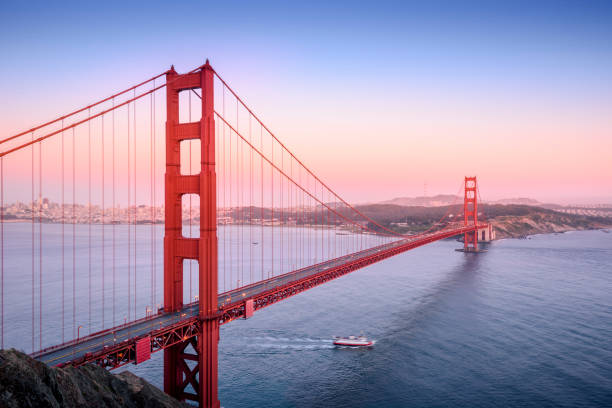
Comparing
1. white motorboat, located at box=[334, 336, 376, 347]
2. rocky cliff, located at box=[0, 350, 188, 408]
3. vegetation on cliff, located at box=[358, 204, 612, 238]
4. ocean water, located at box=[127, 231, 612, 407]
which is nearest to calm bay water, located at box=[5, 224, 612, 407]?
ocean water, located at box=[127, 231, 612, 407]

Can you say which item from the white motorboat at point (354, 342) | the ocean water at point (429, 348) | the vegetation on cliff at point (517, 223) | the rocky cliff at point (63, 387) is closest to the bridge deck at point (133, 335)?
the rocky cliff at point (63, 387)

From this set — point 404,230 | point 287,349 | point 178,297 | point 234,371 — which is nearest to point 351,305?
point 287,349

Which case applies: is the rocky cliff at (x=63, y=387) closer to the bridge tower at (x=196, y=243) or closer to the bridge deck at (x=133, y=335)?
the bridge deck at (x=133, y=335)

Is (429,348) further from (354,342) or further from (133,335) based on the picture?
(133,335)

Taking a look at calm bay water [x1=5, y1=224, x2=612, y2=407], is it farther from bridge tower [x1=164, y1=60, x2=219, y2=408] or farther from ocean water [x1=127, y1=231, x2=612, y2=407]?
bridge tower [x1=164, y1=60, x2=219, y2=408]

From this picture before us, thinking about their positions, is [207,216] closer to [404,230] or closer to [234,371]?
[234,371]

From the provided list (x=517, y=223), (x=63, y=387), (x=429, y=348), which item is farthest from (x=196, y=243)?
(x=517, y=223)

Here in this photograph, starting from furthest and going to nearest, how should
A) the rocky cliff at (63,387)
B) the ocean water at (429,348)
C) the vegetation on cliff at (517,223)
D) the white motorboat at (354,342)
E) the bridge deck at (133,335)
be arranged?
1. the vegetation on cliff at (517,223)
2. the white motorboat at (354,342)
3. the ocean water at (429,348)
4. the bridge deck at (133,335)
5. the rocky cliff at (63,387)
